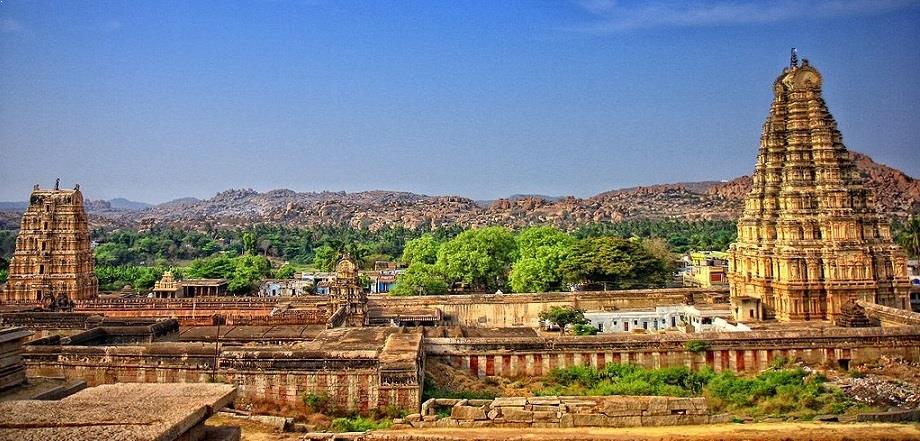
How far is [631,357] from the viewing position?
22766 mm

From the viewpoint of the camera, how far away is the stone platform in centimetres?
572

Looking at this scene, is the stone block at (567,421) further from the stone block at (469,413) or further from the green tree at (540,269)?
the green tree at (540,269)

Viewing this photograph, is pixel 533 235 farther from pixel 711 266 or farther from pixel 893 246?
pixel 893 246

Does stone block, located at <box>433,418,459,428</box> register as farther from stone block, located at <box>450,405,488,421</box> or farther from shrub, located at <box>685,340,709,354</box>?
shrub, located at <box>685,340,709,354</box>

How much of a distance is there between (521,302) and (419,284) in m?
9.44

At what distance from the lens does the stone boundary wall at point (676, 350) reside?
22312 millimetres

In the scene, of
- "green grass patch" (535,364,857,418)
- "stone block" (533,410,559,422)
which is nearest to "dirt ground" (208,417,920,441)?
"stone block" (533,410,559,422)

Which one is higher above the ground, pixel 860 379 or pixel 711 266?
pixel 711 266

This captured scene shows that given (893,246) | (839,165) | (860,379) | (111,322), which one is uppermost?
(839,165)

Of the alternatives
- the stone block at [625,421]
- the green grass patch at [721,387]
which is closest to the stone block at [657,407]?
the stone block at [625,421]

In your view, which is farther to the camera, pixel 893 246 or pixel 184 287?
pixel 184 287

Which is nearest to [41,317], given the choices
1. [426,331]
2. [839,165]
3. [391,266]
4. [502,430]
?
[426,331]

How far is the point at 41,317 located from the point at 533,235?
34.8 meters

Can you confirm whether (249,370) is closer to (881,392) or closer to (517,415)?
(517,415)
